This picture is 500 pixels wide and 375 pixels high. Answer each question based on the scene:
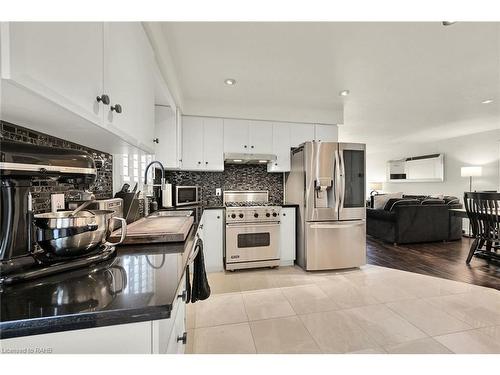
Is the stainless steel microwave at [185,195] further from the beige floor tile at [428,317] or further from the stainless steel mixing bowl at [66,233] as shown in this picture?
the beige floor tile at [428,317]

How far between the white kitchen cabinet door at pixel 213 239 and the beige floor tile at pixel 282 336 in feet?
4.21

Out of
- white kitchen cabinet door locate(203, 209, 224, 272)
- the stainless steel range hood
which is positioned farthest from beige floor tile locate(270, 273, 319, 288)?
the stainless steel range hood

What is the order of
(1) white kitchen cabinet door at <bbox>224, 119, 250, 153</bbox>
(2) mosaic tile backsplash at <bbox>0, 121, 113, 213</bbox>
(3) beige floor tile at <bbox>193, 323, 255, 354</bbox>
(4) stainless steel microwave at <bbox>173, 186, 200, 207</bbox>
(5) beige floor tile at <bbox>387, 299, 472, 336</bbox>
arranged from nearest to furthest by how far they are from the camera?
(2) mosaic tile backsplash at <bbox>0, 121, 113, 213</bbox>, (3) beige floor tile at <bbox>193, 323, 255, 354</bbox>, (5) beige floor tile at <bbox>387, 299, 472, 336</bbox>, (4) stainless steel microwave at <bbox>173, 186, 200, 207</bbox>, (1) white kitchen cabinet door at <bbox>224, 119, 250, 153</bbox>

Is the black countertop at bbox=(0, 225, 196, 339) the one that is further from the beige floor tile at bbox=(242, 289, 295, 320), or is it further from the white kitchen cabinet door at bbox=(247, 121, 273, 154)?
the white kitchen cabinet door at bbox=(247, 121, 273, 154)

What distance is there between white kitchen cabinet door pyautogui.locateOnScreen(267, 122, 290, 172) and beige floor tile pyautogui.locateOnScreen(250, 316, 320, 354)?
83.8 inches

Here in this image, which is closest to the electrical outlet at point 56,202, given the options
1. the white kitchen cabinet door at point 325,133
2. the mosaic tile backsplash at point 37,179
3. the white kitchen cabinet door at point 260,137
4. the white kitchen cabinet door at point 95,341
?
the mosaic tile backsplash at point 37,179

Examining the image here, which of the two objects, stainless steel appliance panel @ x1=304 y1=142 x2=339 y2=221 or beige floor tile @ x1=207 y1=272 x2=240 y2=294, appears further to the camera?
stainless steel appliance panel @ x1=304 y1=142 x2=339 y2=221

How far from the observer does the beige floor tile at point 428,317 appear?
1.82 metres

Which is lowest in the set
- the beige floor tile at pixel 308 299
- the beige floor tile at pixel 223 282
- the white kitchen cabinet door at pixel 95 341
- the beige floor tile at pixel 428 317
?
the beige floor tile at pixel 223 282

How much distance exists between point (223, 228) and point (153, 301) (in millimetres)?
2562

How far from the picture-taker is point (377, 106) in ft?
11.8

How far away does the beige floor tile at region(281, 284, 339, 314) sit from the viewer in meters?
2.16
